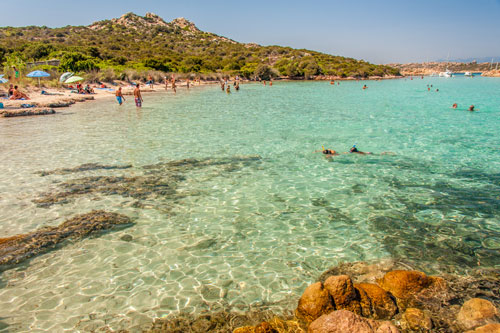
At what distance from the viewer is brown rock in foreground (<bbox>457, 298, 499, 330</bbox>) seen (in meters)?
3.87

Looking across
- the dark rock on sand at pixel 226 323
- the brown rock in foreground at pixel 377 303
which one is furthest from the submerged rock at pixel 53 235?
the brown rock in foreground at pixel 377 303

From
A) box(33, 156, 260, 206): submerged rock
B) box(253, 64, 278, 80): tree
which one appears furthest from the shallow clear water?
box(253, 64, 278, 80): tree

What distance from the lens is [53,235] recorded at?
629 centimetres

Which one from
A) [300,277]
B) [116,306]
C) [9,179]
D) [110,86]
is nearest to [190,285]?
[116,306]

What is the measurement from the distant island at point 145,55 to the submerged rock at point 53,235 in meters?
36.1

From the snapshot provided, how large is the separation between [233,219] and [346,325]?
4.03m

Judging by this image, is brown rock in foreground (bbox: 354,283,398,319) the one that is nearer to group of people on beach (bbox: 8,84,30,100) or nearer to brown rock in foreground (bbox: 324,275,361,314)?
brown rock in foreground (bbox: 324,275,361,314)

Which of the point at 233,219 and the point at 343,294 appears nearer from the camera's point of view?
the point at 343,294

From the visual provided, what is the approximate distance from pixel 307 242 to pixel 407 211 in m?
2.97

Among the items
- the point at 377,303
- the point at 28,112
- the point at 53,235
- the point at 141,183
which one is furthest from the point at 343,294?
the point at 28,112

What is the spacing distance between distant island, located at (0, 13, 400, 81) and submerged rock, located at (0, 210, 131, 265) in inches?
1420

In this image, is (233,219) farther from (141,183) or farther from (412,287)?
(412,287)

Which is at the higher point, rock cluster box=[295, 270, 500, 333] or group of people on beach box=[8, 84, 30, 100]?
group of people on beach box=[8, 84, 30, 100]

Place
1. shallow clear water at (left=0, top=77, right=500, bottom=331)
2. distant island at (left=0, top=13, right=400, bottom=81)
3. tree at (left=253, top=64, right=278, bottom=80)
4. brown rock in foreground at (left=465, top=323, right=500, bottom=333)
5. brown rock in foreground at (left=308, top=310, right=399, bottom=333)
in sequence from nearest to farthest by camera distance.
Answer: brown rock in foreground at (left=465, top=323, right=500, bottom=333) < brown rock in foreground at (left=308, top=310, right=399, bottom=333) < shallow clear water at (left=0, top=77, right=500, bottom=331) < distant island at (left=0, top=13, right=400, bottom=81) < tree at (left=253, top=64, right=278, bottom=80)
